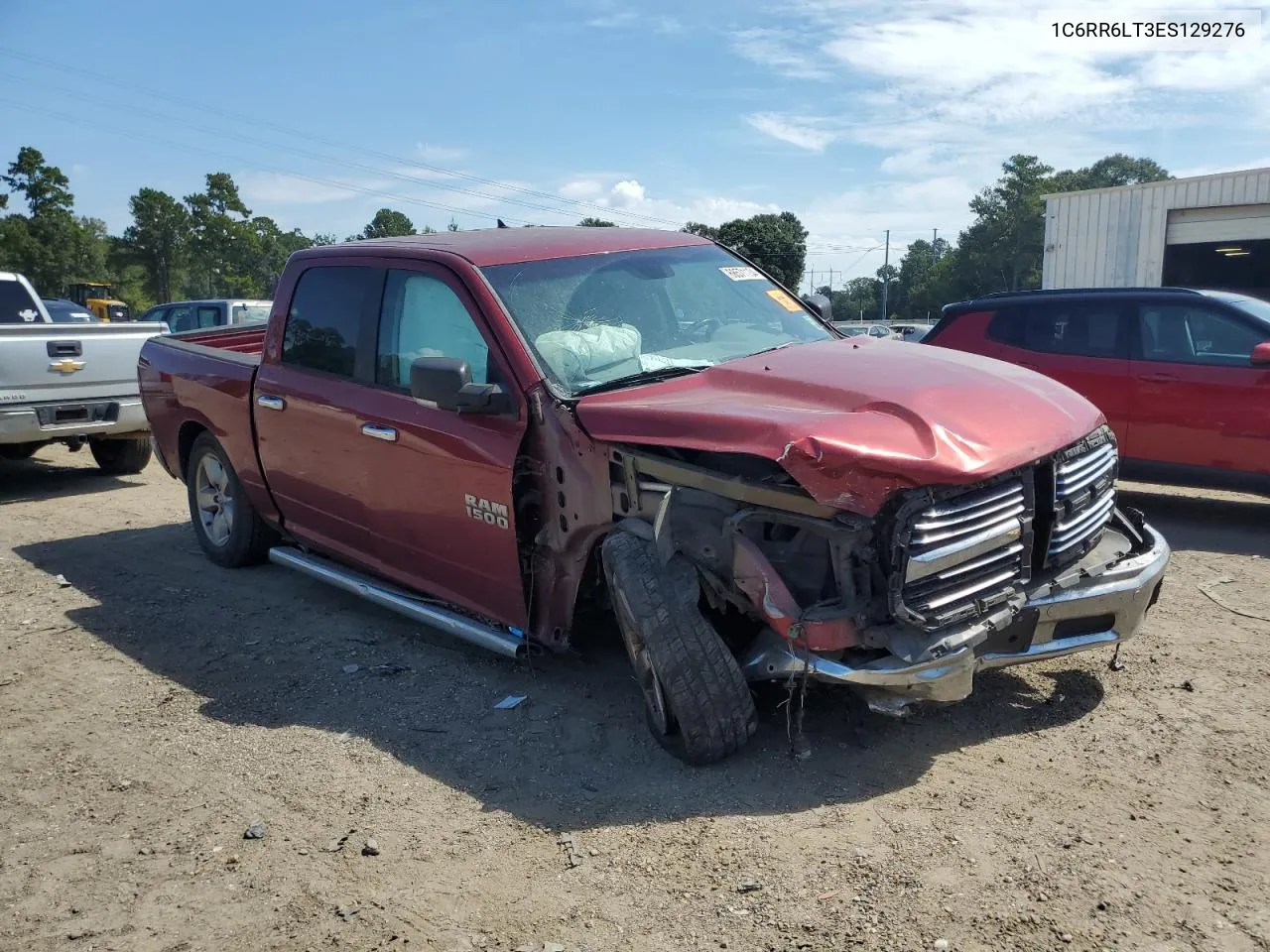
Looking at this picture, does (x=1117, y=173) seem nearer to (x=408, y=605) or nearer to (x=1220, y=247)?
(x=1220, y=247)

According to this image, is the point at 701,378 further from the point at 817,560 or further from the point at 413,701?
the point at 413,701

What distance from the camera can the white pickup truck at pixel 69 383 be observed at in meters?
8.63

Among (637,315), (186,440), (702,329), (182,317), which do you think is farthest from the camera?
(182,317)

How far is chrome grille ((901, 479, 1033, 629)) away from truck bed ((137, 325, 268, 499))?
13.5 feet

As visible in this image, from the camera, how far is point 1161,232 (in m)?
20.5

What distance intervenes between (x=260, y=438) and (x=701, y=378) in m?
2.97

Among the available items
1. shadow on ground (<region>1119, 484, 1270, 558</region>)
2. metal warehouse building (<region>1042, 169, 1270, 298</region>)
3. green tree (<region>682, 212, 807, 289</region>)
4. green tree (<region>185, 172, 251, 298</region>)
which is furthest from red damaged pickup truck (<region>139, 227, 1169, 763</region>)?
green tree (<region>185, 172, 251, 298</region>)

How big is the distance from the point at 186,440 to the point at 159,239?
57.7 metres

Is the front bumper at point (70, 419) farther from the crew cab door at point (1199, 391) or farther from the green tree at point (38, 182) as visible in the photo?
the green tree at point (38, 182)

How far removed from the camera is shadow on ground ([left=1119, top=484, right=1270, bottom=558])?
6582 millimetres

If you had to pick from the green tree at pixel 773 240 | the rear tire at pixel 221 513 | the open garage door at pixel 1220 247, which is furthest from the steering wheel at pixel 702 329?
the green tree at pixel 773 240

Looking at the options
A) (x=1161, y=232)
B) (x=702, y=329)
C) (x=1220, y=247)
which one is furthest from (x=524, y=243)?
(x=1220, y=247)

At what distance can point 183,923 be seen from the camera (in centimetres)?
289

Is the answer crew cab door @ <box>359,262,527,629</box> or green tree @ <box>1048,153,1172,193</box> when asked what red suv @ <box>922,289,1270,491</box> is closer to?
crew cab door @ <box>359,262,527,629</box>
